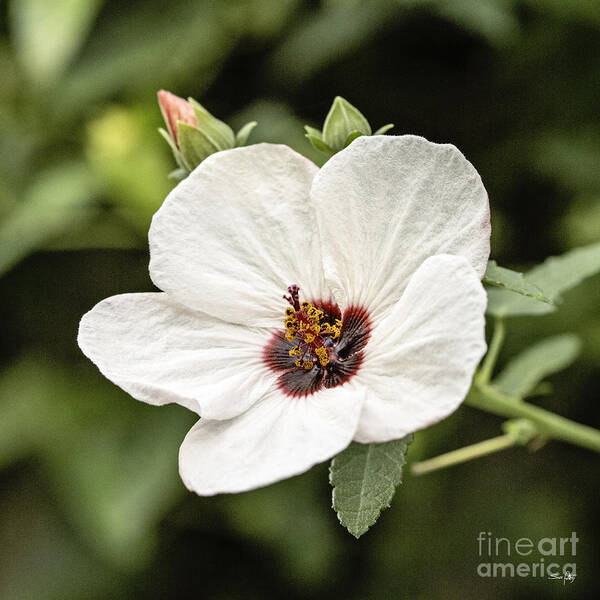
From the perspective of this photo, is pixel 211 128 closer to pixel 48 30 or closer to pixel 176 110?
pixel 176 110

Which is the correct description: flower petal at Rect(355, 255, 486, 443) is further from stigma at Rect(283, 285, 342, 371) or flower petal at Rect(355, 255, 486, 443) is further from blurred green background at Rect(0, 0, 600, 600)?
blurred green background at Rect(0, 0, 600, 600)

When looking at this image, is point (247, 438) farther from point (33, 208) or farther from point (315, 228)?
point (33, 208)

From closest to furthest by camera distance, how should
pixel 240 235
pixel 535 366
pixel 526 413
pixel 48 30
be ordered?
pixel 240 235, pixel 526 413, pixel 535 366, pixel 48 30

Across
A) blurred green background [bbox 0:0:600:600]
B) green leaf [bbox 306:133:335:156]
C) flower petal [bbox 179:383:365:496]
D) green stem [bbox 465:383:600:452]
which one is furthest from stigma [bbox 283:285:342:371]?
blurred green background [bbox 0:0:600:600]

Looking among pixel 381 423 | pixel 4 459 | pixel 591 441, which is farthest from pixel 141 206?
pixel 381 423

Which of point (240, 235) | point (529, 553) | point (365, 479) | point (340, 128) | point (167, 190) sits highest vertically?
point (340, 128)

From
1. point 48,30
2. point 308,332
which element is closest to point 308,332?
point 308,332
